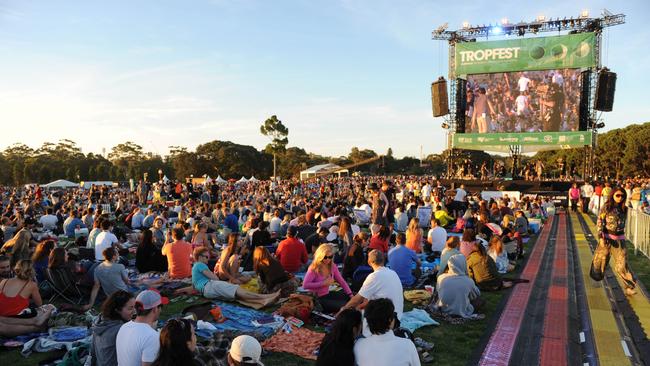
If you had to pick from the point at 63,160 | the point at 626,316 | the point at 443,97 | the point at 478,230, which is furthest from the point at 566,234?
the point at 63,160

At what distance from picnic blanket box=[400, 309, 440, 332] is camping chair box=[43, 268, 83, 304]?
4866 mm

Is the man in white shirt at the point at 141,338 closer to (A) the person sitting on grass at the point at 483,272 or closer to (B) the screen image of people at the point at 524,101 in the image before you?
(A) the person sitting on grass at the point at 483,272

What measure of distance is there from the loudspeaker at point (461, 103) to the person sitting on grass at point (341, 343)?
3101 cm

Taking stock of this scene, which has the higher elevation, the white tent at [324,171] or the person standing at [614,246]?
the white tent at [324,171]

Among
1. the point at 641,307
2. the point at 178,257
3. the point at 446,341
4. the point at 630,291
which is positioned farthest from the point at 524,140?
the point at 446,341

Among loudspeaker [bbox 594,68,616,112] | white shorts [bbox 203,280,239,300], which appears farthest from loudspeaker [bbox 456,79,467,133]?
white shorts [bbox 203,280,239,300]

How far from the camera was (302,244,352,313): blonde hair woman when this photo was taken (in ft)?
20.0

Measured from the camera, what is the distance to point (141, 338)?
11.2ft

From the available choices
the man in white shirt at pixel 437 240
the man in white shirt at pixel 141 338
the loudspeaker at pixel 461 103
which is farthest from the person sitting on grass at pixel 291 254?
the loudspeaker at pixel 461 103

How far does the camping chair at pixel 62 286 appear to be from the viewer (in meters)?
6.91

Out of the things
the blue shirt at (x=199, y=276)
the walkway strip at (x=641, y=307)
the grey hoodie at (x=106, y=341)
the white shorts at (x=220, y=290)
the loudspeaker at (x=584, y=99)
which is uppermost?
the loudspeaker at (x=584, y=99)

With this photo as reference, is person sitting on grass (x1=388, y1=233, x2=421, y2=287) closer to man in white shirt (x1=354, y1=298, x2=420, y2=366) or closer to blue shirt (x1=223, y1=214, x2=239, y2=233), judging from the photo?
man in white shirt (x1=354, y1=298, x2=420, y2=366)

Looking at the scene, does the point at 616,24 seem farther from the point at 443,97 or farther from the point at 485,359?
the point at 485,359

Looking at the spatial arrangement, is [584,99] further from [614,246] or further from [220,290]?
[220,290]
